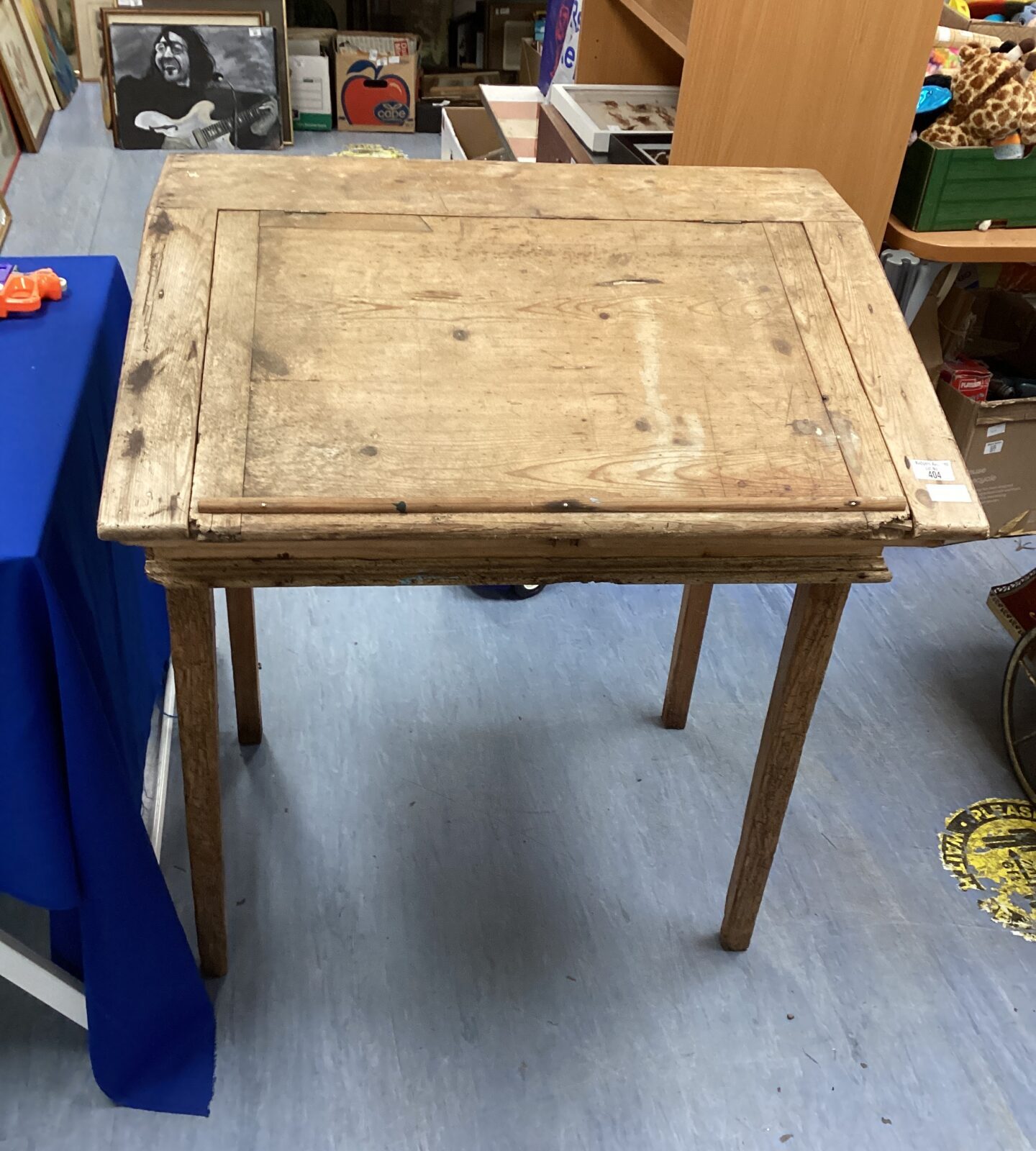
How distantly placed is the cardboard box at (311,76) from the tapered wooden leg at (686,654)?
333cm

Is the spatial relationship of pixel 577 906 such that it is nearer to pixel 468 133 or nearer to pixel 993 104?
pixel 993 104

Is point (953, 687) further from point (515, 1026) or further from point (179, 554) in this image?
point (179, 554)

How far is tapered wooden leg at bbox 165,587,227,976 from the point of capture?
45.3 inches

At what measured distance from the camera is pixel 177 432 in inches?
41.9

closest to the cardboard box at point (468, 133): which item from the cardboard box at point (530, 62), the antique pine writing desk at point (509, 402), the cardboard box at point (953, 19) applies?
the cardboard box at point (530, 62)

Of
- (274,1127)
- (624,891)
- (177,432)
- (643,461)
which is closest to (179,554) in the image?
(177,432)

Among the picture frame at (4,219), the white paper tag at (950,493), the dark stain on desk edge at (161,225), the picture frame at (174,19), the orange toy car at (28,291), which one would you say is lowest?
the picture frame at (4,219)

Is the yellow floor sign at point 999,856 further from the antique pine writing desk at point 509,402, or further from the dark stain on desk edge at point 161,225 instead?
the dark stain on desk edge at point 161,225

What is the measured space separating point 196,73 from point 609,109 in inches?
88.0

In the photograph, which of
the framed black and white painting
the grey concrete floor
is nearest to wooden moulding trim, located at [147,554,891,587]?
the grey concrete floor

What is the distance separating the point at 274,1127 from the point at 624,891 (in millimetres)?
614

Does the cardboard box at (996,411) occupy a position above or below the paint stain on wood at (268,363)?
below

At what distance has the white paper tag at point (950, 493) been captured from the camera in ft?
3.67

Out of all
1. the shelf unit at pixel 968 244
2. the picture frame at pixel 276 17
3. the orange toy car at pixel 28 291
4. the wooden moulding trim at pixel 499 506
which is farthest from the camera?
the picture frame at pixel 276 17
